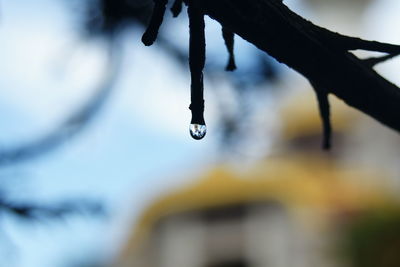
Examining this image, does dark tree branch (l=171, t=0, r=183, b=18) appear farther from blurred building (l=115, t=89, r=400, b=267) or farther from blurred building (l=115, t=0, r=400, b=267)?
blurred building (l=115, t=0, r=400, b=267)

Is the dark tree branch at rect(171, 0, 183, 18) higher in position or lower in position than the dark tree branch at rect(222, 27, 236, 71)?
higher

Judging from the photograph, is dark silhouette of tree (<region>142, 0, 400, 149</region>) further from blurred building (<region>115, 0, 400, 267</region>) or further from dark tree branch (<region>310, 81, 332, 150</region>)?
blurred building (<region>115, 0, 400, 267</region>)

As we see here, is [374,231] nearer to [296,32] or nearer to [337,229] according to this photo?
[337,229]

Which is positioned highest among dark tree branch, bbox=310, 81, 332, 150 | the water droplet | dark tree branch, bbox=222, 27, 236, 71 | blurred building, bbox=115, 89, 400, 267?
blurred building, bbox=115, 89, 400, 267

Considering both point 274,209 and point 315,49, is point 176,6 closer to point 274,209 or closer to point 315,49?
point 315,49

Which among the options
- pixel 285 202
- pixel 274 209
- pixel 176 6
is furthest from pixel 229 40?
pixel 274 209

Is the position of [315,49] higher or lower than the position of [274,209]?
lower

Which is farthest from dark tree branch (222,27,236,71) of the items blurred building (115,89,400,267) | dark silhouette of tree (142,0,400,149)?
blurred building (115,89,400,267)

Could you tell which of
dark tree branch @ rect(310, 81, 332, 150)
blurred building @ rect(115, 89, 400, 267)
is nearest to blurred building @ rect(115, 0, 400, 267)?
blurred building @ rect(115, 89, 400, 267)

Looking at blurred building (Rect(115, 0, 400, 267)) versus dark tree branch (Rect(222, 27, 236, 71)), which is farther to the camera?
blurred building (Rect(115, 0, 400, 267))
